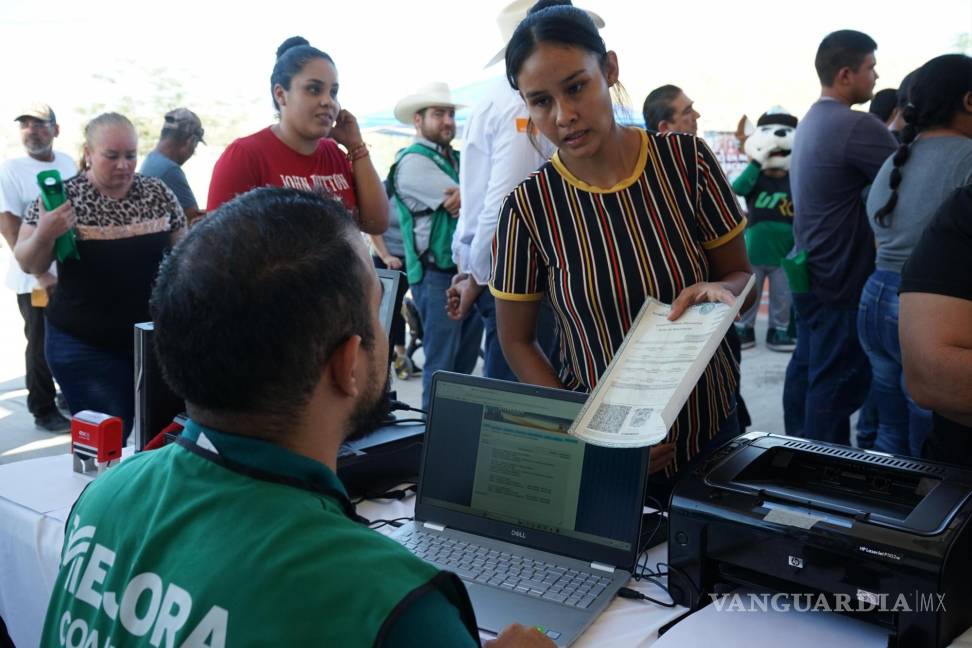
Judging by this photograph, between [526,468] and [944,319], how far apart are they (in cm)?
75

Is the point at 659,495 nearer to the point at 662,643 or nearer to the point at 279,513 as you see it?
the point at 662,643

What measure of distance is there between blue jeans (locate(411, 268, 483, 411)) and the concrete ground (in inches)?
60.6

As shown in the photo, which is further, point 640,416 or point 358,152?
point 358,152

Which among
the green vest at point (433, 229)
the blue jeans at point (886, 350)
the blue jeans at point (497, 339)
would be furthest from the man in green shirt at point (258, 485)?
the green vest at point (433, 229)

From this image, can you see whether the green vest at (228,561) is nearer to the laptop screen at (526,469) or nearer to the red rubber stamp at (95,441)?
the laptop screen at (526,469)

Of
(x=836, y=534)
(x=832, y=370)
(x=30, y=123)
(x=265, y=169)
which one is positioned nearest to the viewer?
(x=836, y=534)

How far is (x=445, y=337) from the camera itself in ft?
10.6

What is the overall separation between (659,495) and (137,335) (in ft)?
3.62

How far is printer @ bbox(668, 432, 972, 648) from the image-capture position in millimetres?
1079

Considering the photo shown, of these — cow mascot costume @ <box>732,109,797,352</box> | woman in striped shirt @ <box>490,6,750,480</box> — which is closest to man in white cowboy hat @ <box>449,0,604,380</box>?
woman in striped shirt @ <box>490,6,750,480</box>

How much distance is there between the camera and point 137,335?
5.94 feet

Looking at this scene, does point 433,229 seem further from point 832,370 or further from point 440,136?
point 832,370

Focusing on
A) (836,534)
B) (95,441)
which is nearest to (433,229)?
(95,441)

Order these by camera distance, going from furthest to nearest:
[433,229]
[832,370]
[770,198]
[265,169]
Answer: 1. [770,198]
2. [433,229]
3. [832,370]
4. [265,169]
